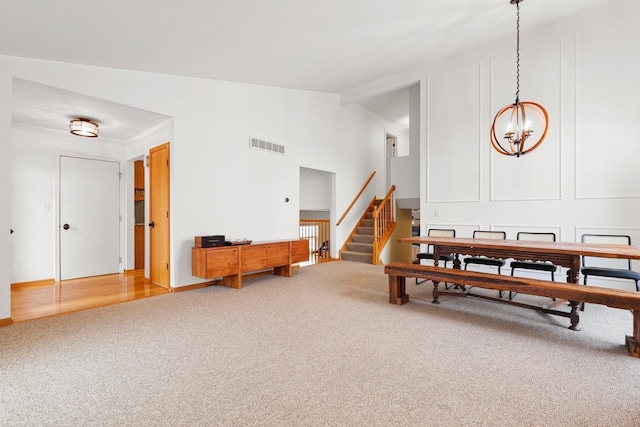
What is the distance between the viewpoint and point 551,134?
15.6ft

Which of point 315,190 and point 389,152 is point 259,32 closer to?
point 315,190

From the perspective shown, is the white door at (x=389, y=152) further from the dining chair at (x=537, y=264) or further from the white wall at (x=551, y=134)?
the dining chair at (x=537, y=264)

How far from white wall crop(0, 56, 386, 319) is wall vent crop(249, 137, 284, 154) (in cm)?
9

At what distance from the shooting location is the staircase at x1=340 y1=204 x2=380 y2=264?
7.08m

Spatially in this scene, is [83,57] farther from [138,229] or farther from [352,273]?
[352,273]

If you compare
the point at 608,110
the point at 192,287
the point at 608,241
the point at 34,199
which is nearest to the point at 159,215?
the point at 192,287

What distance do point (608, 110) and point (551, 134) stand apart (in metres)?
0.70

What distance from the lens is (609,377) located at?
205 cm

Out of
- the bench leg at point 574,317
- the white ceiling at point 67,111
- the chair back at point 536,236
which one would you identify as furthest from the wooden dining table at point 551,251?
the white ceiling at point 67,111

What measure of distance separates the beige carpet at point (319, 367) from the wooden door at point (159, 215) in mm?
1119

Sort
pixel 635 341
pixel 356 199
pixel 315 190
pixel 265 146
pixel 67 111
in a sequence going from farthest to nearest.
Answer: pixel 356 199 < pixel 315 190 < pixel 265 146 < pixel 67 111 < pixel 635 341

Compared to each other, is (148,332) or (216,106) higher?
(216,106)

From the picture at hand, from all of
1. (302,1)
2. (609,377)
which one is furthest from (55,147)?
(609,377)

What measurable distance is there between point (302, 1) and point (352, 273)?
437 cm
